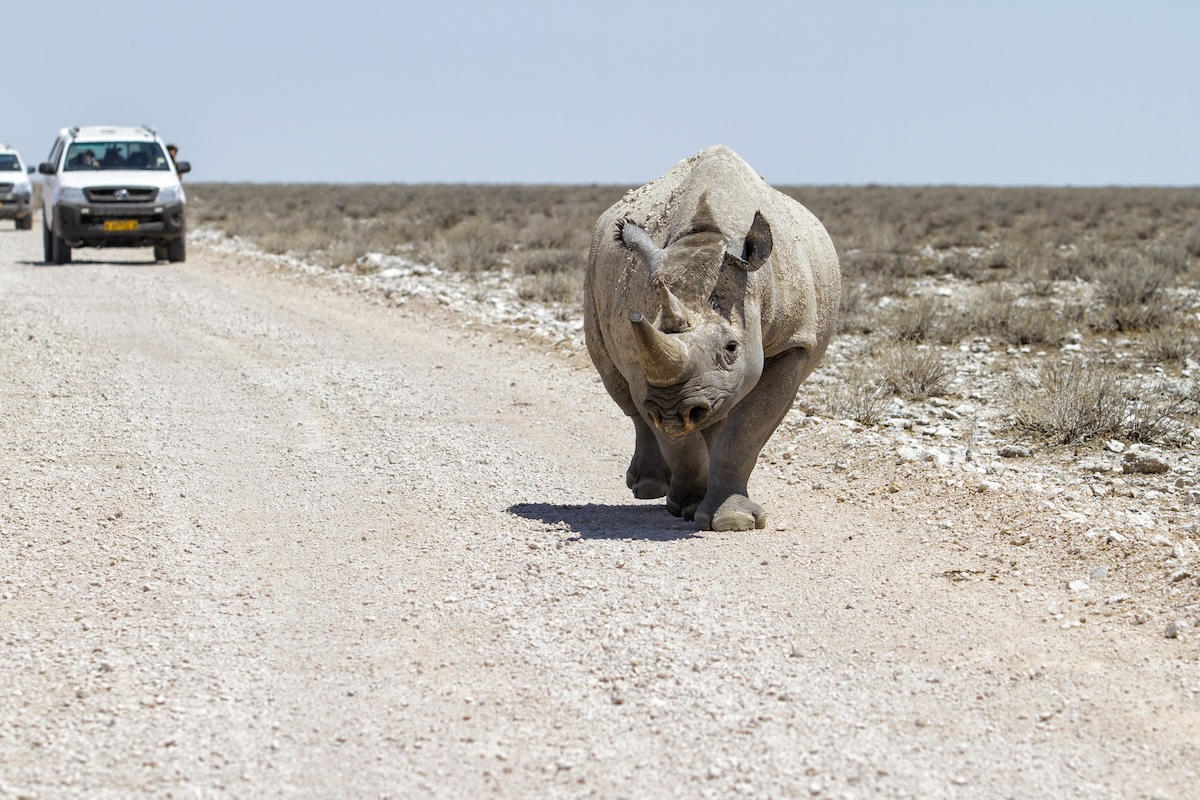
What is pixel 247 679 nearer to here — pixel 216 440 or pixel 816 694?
pixel 816 694

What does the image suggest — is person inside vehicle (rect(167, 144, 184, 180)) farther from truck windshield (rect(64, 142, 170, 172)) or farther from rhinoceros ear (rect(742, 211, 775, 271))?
rhinoceros ear (rect(742, 211, 775, 271))

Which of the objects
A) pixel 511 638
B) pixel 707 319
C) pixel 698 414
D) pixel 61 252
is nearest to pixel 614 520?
pixel 698 414

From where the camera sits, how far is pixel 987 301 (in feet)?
58.9

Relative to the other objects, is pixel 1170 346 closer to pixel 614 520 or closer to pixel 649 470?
pixel 649 470

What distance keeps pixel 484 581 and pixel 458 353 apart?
7968 mm

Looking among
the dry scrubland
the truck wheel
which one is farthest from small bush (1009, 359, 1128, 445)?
the truck wheel

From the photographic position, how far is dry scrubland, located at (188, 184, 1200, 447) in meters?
11.0

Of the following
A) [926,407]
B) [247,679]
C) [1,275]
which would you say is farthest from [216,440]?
[1,275]

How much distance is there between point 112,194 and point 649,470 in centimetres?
1840

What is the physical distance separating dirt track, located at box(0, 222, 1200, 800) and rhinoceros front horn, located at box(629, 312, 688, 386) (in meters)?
0.91

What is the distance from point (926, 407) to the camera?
11.6m

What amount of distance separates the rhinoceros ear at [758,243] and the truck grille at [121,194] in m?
19.4

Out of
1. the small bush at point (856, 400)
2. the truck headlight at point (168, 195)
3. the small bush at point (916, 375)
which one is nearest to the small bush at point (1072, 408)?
the small bush at point (916, 375)

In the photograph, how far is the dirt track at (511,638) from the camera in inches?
170
